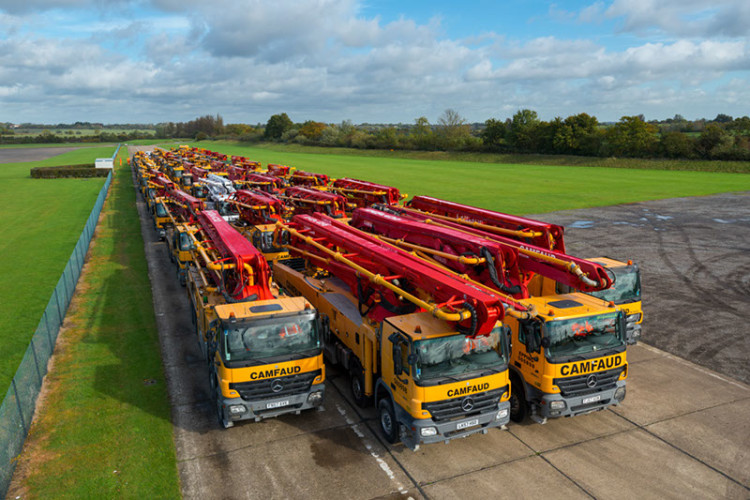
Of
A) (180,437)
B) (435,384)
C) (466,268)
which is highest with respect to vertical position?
(466,268)

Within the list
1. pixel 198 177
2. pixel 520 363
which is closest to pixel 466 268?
pixel 520 363

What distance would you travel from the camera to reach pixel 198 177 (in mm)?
45688

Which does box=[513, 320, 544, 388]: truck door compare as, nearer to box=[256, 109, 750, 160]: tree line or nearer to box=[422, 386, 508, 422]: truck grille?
box=[422, 386, 508, 422]: truck grille

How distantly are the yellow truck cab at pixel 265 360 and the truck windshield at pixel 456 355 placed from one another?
280 cm

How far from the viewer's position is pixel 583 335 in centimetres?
1140

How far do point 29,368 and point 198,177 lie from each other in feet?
114

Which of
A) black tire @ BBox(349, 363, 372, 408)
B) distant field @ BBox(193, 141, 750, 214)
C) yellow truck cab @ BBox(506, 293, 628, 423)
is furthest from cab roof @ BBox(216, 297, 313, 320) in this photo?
distant field @ BBox(193, 141, 750, 214)

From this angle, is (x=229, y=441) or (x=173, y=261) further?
(x=173, y=261)

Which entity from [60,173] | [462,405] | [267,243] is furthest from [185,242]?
[60,173]

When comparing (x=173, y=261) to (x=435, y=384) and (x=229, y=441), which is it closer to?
(x=229, y=441)

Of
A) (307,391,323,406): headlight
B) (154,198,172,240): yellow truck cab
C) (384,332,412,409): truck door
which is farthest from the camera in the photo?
(154,198,172,240): yellow truck cab

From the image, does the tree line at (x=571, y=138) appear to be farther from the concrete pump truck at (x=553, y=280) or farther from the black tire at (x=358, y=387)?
the black tire at (x=358, y=387)

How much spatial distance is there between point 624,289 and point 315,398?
10.1m

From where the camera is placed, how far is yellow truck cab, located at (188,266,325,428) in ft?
36.5
